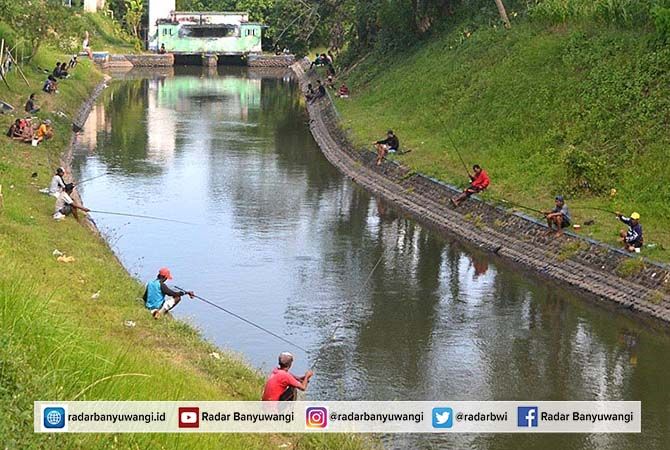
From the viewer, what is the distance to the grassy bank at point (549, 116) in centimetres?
2900

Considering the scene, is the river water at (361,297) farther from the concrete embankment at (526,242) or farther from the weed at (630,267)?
the weed at (630,267)

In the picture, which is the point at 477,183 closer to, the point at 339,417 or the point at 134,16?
the point at 339,417

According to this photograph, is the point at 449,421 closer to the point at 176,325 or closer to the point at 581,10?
the point at 176,325

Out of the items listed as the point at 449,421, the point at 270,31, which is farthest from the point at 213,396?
the point at 270,31

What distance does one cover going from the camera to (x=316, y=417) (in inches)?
589

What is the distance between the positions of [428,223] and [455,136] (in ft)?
25.7

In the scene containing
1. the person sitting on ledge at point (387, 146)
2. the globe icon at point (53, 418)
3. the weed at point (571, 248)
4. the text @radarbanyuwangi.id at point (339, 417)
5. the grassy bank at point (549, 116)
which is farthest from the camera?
the person sitting on ledge at point (387, 146)

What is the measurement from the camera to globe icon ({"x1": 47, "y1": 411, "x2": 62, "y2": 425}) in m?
10.3

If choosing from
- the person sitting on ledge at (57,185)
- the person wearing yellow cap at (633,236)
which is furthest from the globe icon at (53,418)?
the person sitting on ledge at (57,185)

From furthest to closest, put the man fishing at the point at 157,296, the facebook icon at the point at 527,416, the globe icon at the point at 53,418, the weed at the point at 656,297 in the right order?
the weed at the point at 656,297 → the man fishing at the point at 157,296 → the facebook icon at the point at 527,416 → the globe icon at the point at 53,418

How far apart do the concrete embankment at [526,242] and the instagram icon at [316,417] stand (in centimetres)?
945

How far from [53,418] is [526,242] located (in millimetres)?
18644

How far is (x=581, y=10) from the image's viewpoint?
136ft

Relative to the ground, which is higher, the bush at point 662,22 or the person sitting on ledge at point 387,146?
the bush at point 662,22
